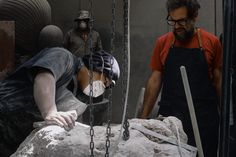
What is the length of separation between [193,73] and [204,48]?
0.24m

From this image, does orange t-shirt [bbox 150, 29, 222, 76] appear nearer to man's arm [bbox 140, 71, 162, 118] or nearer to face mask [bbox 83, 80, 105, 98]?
man's arm [bbox 140, 71, 162, 118]

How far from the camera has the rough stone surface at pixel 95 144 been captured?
227 cm

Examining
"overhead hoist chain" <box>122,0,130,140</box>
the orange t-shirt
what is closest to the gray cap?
the orange t-shirt

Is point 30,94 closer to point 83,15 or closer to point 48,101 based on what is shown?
point 48,101

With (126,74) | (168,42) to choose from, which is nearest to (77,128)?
(126,74)

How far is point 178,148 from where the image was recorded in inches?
93.4

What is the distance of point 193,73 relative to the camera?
3631 mm

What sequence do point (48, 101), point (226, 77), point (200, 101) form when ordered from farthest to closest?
1. point (200, 101)
2. point (48, 101)
3. point (226, 77)

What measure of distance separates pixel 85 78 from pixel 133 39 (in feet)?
15.3

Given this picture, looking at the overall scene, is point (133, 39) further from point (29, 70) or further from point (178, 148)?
point (178, 148)

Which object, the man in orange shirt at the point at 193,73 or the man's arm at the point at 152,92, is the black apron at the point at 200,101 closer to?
the man in orange shirt at the point at 193,73

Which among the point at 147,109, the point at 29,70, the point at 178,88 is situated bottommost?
the point at 147,109

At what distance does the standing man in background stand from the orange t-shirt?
3523 mm

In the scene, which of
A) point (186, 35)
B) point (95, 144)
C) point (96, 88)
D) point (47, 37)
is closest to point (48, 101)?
point (95, 144)
